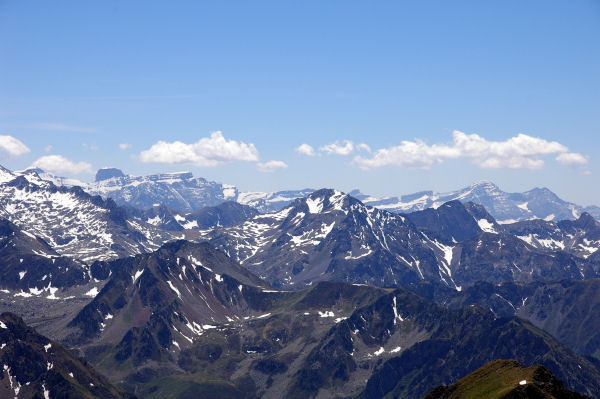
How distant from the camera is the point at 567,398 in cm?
19988

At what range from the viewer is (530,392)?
197 metres

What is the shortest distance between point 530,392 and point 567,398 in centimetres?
1284
